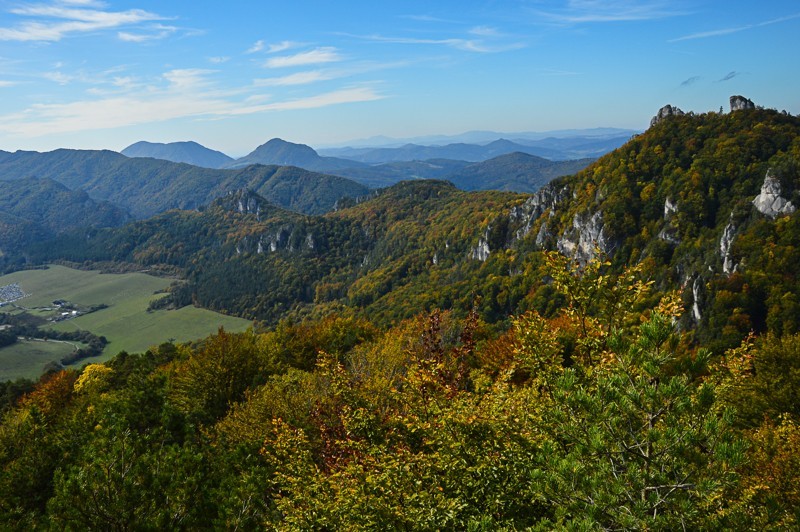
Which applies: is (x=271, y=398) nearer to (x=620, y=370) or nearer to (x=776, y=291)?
(x=620, y=370)

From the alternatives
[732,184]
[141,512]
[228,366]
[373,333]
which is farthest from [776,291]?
[141,512]

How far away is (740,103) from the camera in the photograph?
419ft

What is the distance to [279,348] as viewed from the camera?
5303 centimetres

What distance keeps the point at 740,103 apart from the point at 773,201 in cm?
6405

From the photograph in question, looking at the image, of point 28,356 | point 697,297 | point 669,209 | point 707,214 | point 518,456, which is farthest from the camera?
point 28,356

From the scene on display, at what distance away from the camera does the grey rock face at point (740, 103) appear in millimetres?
126062

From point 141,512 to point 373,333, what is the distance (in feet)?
174

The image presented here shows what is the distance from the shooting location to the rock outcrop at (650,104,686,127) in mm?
140413

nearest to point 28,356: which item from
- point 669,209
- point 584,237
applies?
point 584,237

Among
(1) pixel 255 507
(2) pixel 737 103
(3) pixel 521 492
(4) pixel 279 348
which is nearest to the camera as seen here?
(3) pixel 521 492

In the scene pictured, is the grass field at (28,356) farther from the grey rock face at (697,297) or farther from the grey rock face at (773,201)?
the grey rock face at (773,201)

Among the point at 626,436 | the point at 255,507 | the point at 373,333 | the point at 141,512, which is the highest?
the point at 626,436

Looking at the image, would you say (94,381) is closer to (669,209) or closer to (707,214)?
(669,209)

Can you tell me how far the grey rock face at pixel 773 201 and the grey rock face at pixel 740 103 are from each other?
5770 centimetres
